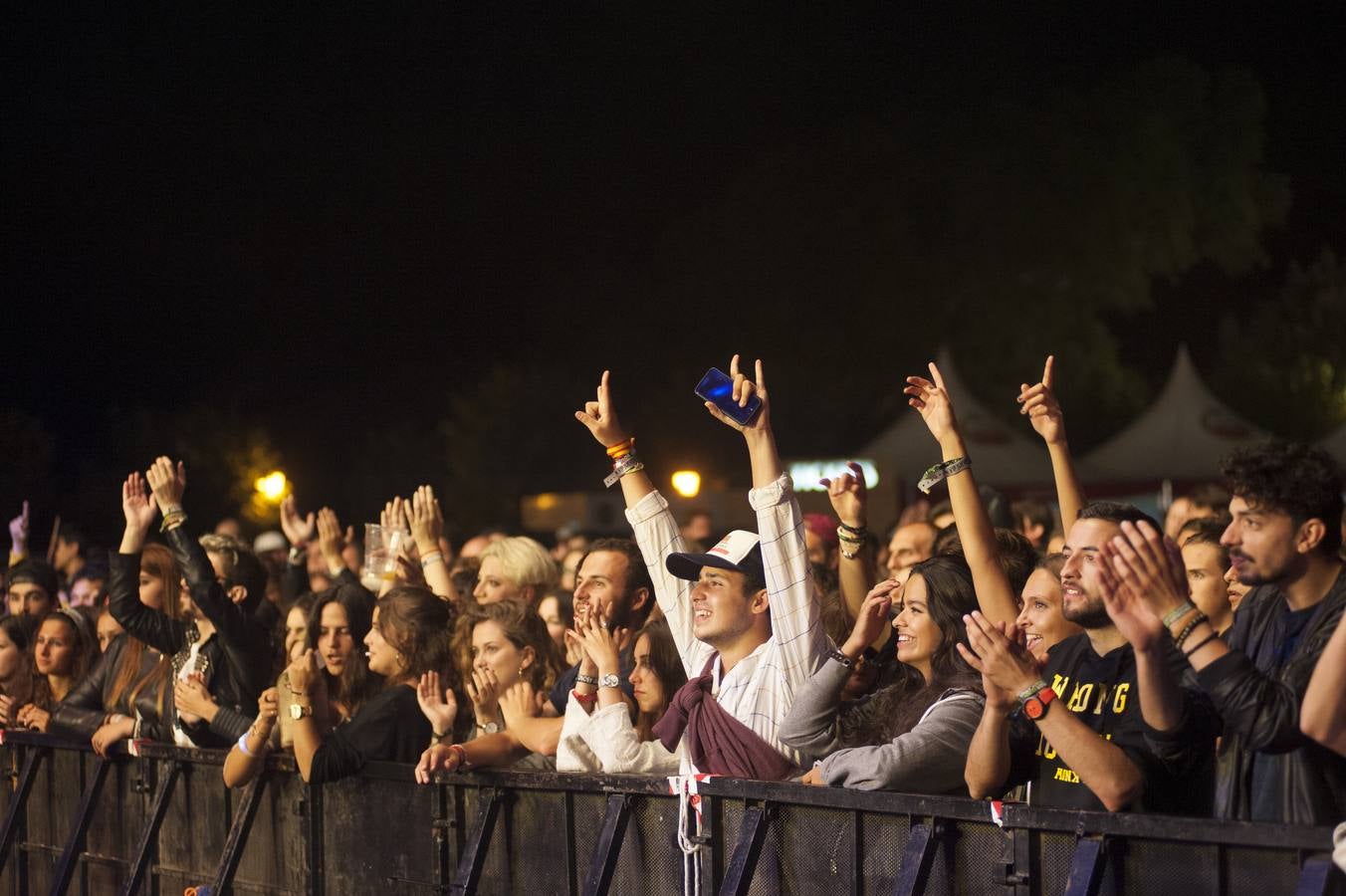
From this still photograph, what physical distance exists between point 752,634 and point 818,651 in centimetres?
45

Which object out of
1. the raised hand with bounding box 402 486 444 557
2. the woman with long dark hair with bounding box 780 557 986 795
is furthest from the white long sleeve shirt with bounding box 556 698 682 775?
the raised hand with bounding box 402 486 444 557

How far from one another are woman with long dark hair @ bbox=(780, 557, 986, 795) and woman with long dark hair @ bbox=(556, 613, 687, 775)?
723 mm

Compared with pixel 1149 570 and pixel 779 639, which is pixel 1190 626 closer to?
pixel 1149 570

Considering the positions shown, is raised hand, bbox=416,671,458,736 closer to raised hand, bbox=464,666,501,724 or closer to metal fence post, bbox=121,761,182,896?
raised hand, bbox=464,666,501,724

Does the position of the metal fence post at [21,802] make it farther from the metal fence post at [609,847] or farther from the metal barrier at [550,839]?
the metal fence post at [609,847]

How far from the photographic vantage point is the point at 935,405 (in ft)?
22.3

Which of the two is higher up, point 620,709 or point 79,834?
point 620,709

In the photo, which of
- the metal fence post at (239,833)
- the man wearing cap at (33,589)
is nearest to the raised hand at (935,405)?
the metal fence post at (239,833)

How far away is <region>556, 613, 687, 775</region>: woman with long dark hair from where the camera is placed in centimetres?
634

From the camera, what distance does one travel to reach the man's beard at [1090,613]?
510 centimetres

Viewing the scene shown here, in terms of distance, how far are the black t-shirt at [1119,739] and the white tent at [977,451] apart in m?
20.5

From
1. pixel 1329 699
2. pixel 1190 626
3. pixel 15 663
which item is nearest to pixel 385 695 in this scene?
pixel 1190 626

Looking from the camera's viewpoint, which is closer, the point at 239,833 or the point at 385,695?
the point at 385,695

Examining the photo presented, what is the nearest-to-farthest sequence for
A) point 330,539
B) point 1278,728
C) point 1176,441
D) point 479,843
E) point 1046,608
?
point 1278,728
point 1046,608
point 479,843
point 330,539
point 1176,441
